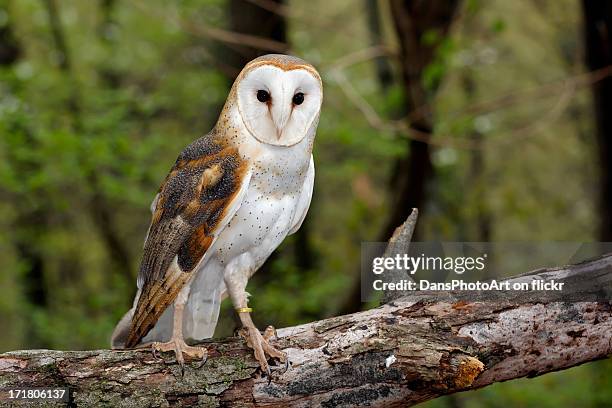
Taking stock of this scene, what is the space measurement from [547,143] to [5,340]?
34.8 ft

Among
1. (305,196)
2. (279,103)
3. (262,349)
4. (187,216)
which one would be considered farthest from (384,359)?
(279,103)

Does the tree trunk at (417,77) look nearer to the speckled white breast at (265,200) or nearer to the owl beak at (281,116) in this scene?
the speckled white breast at (265,200)

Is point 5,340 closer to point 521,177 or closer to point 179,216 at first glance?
point 521,177

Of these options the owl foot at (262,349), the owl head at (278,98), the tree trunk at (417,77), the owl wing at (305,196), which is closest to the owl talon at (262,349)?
the owl foot at (262,349)

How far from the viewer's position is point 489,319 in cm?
238

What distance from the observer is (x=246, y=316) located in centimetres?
246

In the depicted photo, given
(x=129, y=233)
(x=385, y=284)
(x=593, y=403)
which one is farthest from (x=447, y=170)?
(x=385, y=284)

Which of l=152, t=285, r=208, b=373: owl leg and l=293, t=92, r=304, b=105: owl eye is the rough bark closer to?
l=152, t=285, r=208, b=373: owl leg

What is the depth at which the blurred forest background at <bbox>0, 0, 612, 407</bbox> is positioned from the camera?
4.86m

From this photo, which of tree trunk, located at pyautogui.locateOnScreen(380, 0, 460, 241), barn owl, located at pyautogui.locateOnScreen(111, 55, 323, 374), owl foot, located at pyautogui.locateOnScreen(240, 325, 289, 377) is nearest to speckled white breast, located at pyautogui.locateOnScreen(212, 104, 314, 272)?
barn owl, located at pyautogui.locateOnScreen(111, 55, 323, 374)

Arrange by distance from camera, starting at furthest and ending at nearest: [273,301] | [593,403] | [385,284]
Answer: [593,403] → [273,301] → [385,284]

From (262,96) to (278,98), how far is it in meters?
0.10

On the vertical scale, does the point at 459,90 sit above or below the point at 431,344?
above

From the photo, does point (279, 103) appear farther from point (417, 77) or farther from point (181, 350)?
point (417, 77)
